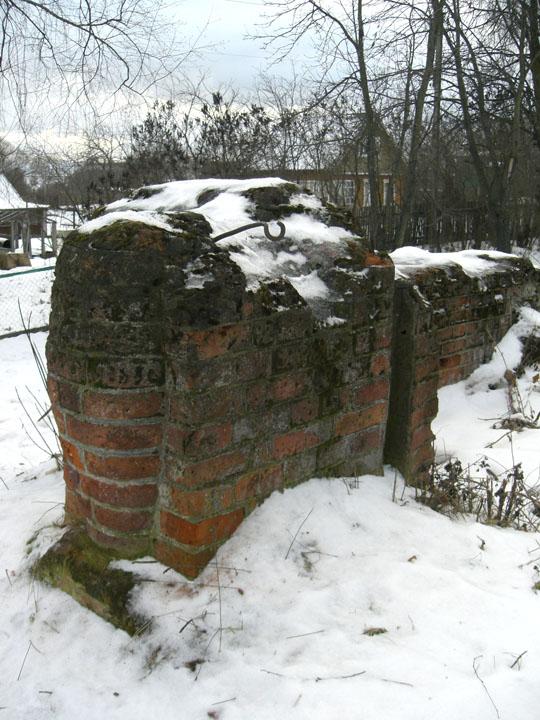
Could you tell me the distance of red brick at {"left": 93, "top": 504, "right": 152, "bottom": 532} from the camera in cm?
180

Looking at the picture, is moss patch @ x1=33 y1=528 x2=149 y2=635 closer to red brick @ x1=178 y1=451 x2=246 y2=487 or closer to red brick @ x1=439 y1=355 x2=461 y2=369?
red brick @ x1=178 y1=451 x2=246 y2=487

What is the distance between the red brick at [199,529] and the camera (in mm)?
1722

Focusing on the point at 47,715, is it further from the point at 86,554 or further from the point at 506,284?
the point at 506,284

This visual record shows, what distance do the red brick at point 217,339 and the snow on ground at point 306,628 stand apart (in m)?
0.57

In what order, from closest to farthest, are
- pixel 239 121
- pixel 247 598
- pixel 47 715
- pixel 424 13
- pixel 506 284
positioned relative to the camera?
pixel 47 715 < pixel 247 598 < pixel 506 284 < pixel 424 13 < pixel 239 121

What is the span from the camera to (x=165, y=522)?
178 cm

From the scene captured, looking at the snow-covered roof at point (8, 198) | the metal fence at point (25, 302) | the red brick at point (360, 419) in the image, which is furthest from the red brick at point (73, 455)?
the snow-covered roof at point (8, 198)

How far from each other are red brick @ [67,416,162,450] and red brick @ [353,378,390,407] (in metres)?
0.80

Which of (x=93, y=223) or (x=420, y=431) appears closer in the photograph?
(x=93, y=223)

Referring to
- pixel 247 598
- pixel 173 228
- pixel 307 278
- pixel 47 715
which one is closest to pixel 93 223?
pixel 173 228

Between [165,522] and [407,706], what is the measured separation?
0.81 m

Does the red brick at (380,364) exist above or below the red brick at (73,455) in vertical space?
above

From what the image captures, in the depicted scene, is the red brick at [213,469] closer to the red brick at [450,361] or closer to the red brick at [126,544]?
the red brick at [126,544]

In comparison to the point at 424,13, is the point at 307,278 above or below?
below
